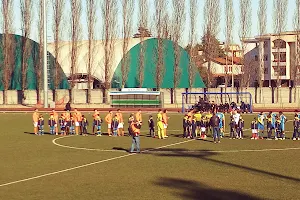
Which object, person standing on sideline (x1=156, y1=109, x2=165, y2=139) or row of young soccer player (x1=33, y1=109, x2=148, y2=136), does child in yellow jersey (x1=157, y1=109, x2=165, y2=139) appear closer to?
person standing on sideline (x1=156, y1=109, x2=165, y2=139)

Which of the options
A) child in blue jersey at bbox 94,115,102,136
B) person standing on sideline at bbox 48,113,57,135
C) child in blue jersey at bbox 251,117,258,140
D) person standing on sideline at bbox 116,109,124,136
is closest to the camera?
child in blue jersey at bbox 251,117,258,140

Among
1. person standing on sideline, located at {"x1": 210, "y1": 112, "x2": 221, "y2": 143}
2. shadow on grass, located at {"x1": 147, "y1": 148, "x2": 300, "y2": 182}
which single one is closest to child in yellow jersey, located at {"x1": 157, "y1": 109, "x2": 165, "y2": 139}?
person standing on sideline, located at {"x1": 210, "y1": 112, "x2": 221, "y2": 143}

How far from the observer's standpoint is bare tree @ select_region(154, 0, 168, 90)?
3152 inches

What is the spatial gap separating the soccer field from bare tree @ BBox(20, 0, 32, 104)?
46711 millimetres

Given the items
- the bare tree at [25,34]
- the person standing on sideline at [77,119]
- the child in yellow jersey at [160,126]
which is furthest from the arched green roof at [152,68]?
the child in yellow jersey at [160,126]

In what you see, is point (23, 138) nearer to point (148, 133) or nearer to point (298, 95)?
point (148, 133)

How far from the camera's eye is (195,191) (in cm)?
1778

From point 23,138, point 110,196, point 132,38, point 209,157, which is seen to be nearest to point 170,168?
point 209,157

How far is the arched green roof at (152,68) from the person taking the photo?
81.9 metres

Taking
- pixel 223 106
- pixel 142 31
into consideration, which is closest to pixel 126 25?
pixel 142 31

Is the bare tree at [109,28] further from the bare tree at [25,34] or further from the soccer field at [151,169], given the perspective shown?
the soccer field at [151,169]

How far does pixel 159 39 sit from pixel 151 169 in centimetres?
5991

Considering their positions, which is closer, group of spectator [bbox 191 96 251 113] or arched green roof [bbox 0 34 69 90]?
group of spectator [bbox 191 96 251 113]

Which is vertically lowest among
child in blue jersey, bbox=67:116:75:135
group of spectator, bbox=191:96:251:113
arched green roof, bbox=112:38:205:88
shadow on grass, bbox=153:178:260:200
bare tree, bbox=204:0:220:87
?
shadow on grass, bbox=153:178:260:200
